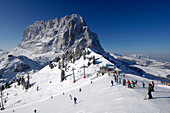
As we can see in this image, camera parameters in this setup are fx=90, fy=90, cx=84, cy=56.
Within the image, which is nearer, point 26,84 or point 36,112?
point 36,112

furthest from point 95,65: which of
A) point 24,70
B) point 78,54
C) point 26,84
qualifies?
point 24,70

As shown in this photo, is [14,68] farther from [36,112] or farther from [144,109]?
[144,109]

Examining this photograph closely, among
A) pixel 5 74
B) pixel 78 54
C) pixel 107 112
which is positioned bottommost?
pixel 5 74

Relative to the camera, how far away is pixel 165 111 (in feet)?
27.8

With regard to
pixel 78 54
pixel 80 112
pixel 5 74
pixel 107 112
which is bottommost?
pixel 5 74

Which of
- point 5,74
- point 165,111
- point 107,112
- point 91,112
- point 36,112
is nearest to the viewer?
point 165,111

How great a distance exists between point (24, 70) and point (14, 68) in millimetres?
20471

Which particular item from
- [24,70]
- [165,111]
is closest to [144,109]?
[165,111]

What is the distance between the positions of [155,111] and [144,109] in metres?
0.88

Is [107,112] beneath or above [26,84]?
above

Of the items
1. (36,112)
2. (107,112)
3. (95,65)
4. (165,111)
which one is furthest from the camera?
(95,65)

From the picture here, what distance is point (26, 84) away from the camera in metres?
68.5

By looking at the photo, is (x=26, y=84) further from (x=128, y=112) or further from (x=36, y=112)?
(x=128, y=112)

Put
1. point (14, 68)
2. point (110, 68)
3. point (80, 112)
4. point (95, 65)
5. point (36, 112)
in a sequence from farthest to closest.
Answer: point (14, 68) → point (95, 65) → point (110, 68) → point (36, 112) → point (80, 112)
